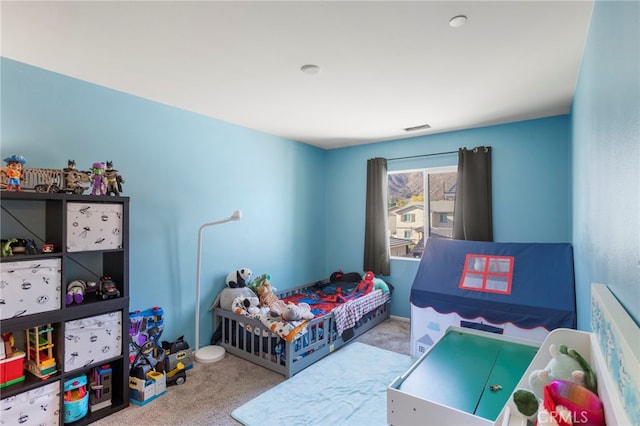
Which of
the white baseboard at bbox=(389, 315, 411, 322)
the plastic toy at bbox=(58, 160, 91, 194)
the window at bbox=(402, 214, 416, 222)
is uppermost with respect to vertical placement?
the plastic toy at bbox=(58, 160, 91, 194)

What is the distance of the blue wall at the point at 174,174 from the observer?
229 cm

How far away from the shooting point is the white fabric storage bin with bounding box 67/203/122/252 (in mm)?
2117

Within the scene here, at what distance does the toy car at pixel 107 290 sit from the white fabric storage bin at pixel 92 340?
0.13m

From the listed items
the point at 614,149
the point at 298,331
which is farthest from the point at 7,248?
the point at 614,149

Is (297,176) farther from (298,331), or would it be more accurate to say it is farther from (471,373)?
(471,373)

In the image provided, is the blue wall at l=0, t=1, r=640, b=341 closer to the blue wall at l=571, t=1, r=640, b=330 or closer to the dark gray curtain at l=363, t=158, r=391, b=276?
the blue wall at l=571, t=1, r=640, b=330

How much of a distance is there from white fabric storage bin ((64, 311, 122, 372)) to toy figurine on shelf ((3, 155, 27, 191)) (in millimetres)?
918

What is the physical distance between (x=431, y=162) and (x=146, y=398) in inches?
151

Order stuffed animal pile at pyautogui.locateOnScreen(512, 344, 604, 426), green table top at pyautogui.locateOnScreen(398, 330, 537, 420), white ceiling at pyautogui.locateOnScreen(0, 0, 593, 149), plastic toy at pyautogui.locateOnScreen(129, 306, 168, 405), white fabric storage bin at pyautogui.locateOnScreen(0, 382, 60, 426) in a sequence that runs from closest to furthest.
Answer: stuffed animal pile at pyautogui.locateOnScreen(512, 344, 604, 426), green table top at pyautogui.locateOnScreen(398, 330, 537, 420), white ceiling at pyautogui.locateOnScreen(0, 0, 593, 149), white fabric storage bin at pyautogui.locateOnScreen(0, 382, 60, 426), plastic toy at pyautogui.locateOnScreen(129, 306, 168, 405)

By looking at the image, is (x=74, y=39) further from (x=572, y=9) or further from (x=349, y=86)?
(x=572, y=9)

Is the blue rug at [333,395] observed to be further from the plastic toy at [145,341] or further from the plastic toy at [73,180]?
the plastic toy at [73,180]

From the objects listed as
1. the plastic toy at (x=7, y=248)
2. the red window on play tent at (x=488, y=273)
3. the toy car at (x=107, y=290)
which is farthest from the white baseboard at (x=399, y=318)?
the plastic toy at (x=7, y=248)

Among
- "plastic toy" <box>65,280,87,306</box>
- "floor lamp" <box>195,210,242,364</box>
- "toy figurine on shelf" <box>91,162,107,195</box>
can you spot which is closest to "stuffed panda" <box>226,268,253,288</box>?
"floor lamp" <box>195,210,242,364</box>

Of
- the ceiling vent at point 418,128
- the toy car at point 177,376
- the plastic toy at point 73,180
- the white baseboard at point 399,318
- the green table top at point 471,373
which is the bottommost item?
the white baseboard at point 399,318
